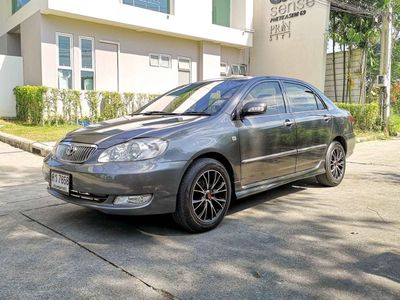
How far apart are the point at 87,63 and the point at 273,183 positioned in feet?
37.8

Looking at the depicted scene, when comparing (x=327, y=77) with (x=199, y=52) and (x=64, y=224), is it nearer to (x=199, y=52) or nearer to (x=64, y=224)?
(x=199, y=52)

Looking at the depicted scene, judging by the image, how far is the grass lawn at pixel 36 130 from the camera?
10.2 metres

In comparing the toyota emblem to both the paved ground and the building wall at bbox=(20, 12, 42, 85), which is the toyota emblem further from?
the building wall at bbox=(20, 12, 42, 85)

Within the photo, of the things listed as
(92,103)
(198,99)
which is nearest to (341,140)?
(198,99)

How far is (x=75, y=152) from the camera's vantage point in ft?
13.0

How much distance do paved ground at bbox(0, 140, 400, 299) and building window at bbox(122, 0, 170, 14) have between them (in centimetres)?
1200

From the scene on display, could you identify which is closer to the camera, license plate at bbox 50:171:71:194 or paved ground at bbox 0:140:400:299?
paved ground at bbox 0:140:400:299

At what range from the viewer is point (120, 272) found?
3109 mm

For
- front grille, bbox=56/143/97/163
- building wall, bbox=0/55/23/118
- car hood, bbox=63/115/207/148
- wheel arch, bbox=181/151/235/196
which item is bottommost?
wheel arch, bbox=181/151/235/196

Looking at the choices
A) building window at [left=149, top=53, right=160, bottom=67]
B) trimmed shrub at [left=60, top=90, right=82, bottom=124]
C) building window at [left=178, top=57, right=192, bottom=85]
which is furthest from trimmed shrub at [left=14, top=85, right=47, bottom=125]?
building window at [left=178, top=57, right=192, bottom=85]

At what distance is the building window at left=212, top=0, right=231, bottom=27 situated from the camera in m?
20.3

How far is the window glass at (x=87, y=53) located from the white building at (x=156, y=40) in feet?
0.12

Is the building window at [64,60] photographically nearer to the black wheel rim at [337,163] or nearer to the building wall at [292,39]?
the building wall at [292,39]

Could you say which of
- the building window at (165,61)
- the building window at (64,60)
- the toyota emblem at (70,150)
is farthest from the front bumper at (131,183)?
the building window at (165,61)
